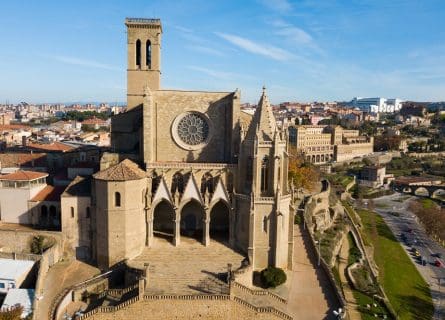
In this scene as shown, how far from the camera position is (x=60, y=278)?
107 feet

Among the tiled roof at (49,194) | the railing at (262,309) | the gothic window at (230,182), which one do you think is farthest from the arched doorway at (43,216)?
the railing at (262,309)

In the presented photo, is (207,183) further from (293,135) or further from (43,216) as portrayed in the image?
(293,135)

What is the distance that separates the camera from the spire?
116 feet

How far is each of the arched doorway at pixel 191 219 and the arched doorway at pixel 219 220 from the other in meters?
1.27

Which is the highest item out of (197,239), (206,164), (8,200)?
(206,164)

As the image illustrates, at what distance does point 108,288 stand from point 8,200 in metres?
15.7

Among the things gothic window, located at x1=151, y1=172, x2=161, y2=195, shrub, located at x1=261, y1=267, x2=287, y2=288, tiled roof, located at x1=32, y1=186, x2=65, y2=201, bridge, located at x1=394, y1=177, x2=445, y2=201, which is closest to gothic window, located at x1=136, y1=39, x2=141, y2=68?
gothic window, located at x1=151, y1=172, x2=161, y2=195

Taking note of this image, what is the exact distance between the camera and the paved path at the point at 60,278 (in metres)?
28.9

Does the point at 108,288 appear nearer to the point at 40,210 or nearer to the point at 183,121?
the point at 40,210

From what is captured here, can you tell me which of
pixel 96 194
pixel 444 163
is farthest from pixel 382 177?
pixel 96 194

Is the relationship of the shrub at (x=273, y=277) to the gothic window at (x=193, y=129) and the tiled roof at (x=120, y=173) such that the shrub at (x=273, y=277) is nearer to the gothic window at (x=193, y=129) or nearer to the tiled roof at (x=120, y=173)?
the tiled roof at (x=120, y=173)

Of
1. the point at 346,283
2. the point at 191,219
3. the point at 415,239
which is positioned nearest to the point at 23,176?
the point at 191,219

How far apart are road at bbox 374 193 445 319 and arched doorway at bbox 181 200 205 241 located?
90.5ft

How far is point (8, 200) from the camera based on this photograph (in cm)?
3962
